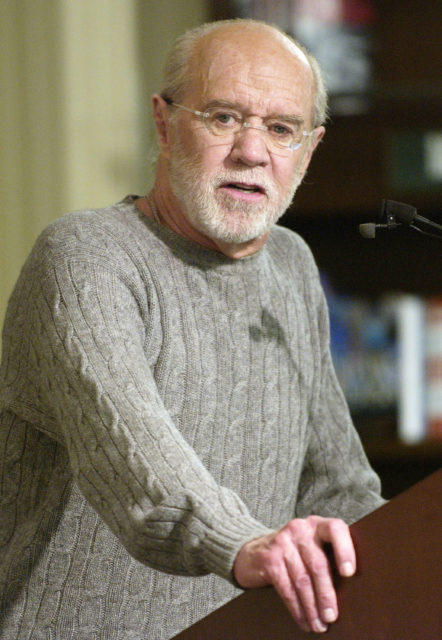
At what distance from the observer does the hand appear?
2.76 ft

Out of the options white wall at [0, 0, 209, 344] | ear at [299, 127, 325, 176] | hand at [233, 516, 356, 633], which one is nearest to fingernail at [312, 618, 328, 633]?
hand at [233, 516, 356, 633]

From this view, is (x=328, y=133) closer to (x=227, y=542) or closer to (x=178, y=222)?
(x=178, y=222)

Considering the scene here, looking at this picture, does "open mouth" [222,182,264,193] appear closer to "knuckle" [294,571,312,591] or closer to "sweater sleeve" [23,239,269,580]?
"sweater sleeve" [23,239,269,580]

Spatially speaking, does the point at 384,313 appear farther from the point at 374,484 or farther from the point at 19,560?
the point at 19,560

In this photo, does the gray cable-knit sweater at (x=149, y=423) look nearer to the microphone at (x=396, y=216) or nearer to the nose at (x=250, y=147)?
the nose at (x=250, y=147)

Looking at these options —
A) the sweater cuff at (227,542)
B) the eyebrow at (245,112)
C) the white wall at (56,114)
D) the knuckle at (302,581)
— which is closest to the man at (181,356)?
the eyebrow at (245,112)

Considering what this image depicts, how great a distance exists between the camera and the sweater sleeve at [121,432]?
969 mm

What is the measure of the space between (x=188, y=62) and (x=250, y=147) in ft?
0.59

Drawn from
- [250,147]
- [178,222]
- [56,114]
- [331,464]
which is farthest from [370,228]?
[56,114]

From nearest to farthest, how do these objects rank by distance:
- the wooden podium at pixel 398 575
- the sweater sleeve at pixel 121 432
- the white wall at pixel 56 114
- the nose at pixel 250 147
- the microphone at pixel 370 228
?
the wooden podium at pixel 398 575 → the sweater sleeve at pixel 121 432 → the microphone at pixel 370 228 → the nose at pixel 250 147 → the white wall at pixel 56 114

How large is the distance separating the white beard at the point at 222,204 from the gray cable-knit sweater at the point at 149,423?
0.20 feet

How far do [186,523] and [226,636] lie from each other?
0.11 metres

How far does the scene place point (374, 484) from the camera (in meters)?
1.66

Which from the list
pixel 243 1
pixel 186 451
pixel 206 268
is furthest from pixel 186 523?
pixel 243 1
